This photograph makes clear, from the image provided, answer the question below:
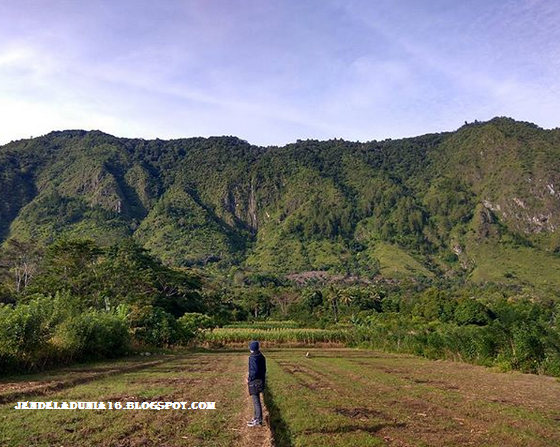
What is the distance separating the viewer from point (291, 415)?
12.4 metres

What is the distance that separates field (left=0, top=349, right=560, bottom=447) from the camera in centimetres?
977

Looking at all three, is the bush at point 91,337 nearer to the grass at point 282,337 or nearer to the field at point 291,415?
the field at point 291,415

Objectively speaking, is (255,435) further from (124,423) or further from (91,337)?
(91,337)

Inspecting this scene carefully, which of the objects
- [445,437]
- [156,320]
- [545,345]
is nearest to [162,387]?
[445,437]

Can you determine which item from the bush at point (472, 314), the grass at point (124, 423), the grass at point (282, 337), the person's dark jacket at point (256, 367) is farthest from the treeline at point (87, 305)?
the bush at point (472, 314)

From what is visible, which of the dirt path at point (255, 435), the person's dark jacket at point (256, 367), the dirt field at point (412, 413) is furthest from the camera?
the person's dark jacket at point (256, 367)

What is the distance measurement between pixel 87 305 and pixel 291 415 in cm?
5111

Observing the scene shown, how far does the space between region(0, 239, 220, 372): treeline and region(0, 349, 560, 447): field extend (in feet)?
8.40

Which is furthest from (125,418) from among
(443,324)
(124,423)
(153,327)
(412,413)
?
(443,324)

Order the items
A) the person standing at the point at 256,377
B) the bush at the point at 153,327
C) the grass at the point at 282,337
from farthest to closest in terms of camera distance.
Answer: the grass at the point at 282,337 < the bush at the point at 153,327 < the person standing at the point at 256,377

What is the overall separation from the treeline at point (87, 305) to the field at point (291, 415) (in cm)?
256

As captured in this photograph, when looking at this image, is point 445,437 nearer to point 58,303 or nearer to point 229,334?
point 58,303

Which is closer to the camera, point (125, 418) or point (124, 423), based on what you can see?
point (124, 423)

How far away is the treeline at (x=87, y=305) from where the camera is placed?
21.6m
